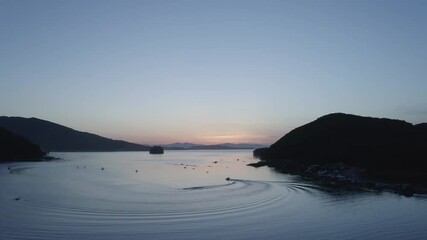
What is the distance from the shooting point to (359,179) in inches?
2467

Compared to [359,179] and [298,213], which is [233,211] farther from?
[359,179]

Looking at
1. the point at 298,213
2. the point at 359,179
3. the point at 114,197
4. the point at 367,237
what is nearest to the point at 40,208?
the point at 114,197

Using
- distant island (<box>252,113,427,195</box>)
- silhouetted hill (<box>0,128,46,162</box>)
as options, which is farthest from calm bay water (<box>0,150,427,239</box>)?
silhouetted hill (<box>0,128,46,162</box>)

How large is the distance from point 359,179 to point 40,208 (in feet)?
158

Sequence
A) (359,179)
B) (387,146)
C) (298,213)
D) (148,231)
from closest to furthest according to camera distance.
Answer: (148,231) → (298,213) → (359,179) → (387,146)

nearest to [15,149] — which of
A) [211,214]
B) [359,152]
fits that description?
[359,152]

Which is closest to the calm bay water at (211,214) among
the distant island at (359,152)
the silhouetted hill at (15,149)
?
the distant island at (359,152)

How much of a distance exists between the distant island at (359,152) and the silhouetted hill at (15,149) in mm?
95033

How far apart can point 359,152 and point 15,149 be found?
126836 millimetres

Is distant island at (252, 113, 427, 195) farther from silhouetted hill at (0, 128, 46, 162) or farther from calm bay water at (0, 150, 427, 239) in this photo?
silhouetted hill at (0, 128, 46, 162)

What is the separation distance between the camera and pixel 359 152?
3194 inches

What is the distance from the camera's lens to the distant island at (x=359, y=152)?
5956cm

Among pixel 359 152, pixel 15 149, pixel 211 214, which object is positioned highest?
pixel 15 149

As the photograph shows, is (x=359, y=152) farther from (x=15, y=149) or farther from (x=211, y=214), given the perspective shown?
(x=15, y=149)
